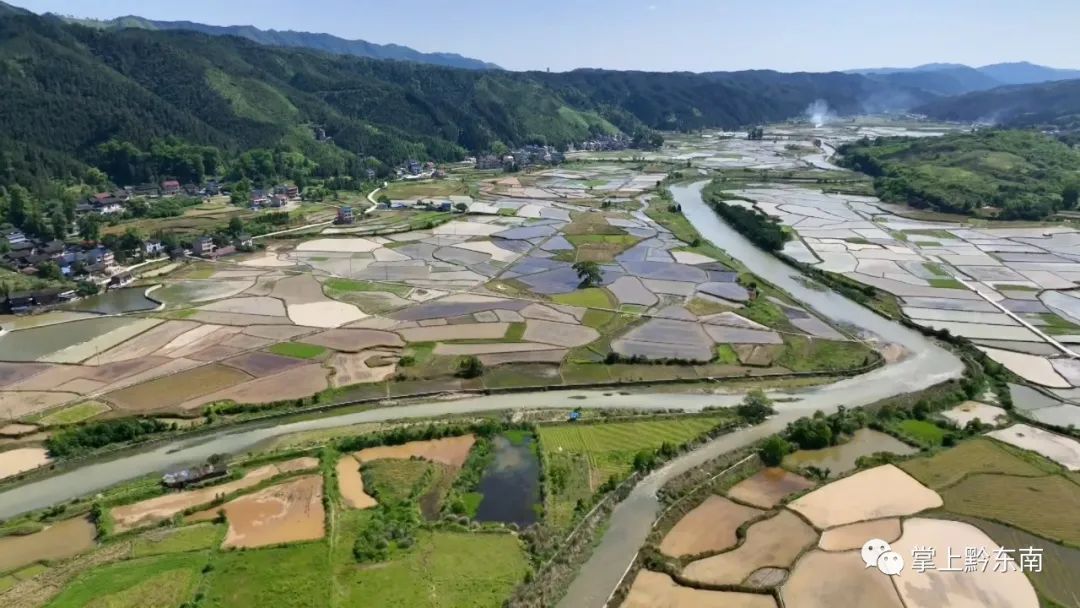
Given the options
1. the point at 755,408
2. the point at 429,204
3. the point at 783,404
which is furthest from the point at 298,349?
the point at 429,204

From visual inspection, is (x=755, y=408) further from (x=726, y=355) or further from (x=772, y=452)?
(x=726, y=355)

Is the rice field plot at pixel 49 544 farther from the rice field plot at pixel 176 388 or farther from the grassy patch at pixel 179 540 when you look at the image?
the rice field plot at pixel 176 388

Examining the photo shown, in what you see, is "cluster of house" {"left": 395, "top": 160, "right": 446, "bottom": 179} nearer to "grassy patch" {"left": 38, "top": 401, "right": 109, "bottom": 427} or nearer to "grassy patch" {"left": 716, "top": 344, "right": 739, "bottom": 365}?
"grassy patch" {"left": 716, "top": 344, "right": 739, "bottom": 365}

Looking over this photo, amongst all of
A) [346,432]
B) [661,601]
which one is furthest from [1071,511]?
[346,432]

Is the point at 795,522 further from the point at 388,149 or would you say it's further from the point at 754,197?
the point at 388,149

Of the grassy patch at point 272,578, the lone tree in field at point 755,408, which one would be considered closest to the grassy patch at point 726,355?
the lone tree in field at point 755,408

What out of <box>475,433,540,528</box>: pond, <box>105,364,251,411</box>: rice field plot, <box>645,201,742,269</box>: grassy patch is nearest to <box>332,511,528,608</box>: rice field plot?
<box>475,433,540,528</box>: pond

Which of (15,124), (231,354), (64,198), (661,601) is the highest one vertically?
(15,124)
